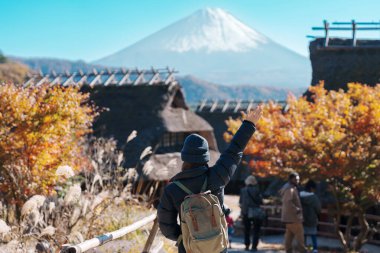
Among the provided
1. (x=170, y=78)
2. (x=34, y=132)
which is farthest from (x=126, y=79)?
(x=34, y=132)

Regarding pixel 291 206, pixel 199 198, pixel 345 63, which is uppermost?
pixel 345 63

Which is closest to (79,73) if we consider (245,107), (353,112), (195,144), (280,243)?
(245,107)

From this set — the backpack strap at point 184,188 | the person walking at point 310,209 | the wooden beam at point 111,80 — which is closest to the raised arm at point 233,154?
the backpack strap at point 184,188

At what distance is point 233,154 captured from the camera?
3900 millimetres

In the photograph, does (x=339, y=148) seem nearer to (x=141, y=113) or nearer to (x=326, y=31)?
(x=326, y=31)

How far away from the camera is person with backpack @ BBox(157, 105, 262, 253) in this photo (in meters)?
3.51

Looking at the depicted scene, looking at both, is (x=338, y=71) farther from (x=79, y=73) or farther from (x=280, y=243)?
(x=79, y=73)

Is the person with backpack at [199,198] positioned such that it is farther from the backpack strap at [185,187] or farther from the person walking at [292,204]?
the person walking at [292,204]

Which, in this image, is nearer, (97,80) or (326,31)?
(326,31)

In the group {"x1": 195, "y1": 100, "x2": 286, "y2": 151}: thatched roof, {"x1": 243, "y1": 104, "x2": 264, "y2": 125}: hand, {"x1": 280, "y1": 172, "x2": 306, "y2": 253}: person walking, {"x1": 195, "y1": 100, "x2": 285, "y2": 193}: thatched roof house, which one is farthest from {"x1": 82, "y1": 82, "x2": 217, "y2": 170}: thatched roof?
{"x1": 243, "y1": 104, "x2": 264, "y2": 125}: hand

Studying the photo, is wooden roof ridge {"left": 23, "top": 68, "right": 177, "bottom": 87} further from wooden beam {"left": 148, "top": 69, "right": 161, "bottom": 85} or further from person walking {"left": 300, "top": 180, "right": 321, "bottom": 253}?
person walking {"left": 300, "top": 180, "right": 321, "bottom": 253}

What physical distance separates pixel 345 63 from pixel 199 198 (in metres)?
15.7

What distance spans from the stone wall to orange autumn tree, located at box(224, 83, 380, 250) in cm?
569

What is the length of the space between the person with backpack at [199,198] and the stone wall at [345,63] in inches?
563
